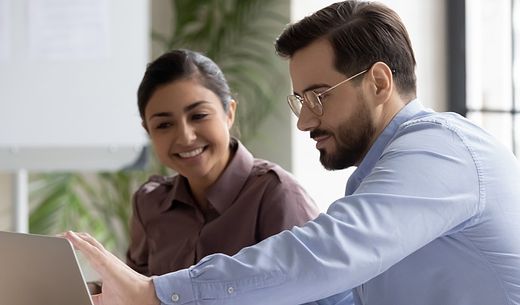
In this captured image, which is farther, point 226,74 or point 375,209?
point 226,74

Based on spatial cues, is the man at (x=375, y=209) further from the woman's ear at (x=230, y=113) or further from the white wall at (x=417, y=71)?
the white wall at (x=417, y=71)

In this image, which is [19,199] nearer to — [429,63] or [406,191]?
[429,63]

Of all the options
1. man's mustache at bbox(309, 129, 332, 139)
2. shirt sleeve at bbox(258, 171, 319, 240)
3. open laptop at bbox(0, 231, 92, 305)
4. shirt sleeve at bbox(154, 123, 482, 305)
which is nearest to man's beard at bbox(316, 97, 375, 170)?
man's mustache at bbox(309, 129, 332, 139)

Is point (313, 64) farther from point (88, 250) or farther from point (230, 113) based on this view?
point (230, 113)

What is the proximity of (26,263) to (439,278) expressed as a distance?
61 cm

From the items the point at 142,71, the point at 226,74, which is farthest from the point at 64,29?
the point at 226,74

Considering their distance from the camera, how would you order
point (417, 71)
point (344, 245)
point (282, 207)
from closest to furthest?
point (344, 245)
point (282, 207)
point (417, 71)

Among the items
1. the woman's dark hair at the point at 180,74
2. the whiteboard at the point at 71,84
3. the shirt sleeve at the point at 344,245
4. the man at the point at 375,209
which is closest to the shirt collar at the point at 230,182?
the woman's dark hair at the point at 180,74

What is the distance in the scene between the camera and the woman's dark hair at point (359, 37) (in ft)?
5.11

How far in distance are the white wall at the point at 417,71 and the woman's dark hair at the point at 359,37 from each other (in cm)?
174

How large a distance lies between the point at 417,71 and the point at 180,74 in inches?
61.6

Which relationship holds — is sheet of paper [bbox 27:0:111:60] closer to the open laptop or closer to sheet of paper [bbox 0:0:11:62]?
sheet of paper [bbox 0:0:11:62]

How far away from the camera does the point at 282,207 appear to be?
6.56 ft

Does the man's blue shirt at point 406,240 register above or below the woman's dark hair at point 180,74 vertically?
below
